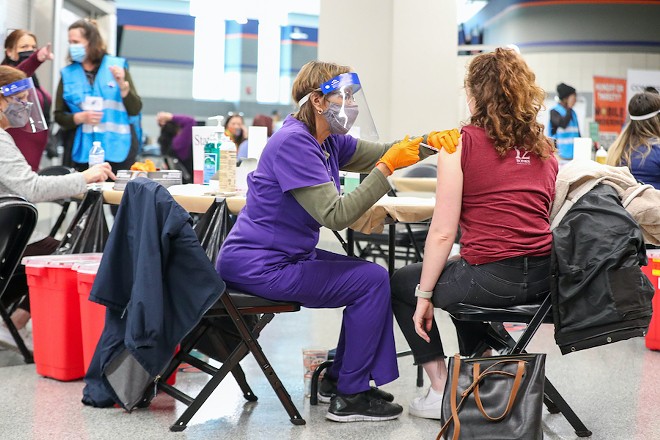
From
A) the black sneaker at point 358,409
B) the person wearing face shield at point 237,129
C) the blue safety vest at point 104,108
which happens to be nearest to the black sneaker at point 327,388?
the black sneaker at point 358,409

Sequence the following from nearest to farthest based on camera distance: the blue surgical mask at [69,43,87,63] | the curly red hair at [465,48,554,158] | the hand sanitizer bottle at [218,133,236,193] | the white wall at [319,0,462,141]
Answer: the curly red hair at [465,48,554,158] → the hand sanitizer bottle at [218,133,236,193] → the blue surgical mask at [69,43,87,63] → the white wall at [319,0,462,141]

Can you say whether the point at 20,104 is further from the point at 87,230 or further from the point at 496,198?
the point at 496,198

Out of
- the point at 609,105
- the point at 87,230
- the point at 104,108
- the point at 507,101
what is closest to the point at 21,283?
the point at 87,230

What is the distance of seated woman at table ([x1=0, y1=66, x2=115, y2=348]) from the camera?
3.59 metres

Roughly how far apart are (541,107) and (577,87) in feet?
22.0

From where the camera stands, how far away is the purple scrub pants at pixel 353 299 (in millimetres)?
2896

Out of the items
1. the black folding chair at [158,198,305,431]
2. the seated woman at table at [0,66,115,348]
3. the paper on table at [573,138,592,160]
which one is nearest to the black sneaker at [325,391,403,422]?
the black folding chair at [158,198,305,431]

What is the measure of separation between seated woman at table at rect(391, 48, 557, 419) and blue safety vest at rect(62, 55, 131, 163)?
3.16 metres

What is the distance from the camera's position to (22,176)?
3594mm

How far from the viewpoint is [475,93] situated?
2.73 m

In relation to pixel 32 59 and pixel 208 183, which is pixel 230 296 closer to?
pixel 208 183

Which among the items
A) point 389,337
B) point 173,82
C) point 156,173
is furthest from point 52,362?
point 173,82

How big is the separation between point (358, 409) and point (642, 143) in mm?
2366

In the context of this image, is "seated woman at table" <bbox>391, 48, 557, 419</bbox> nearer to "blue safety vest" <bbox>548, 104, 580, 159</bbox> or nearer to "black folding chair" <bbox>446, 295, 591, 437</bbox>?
"black folding chair" <bbox>446, 295, 591, 437</bbox>
